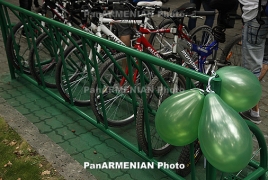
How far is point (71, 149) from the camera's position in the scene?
2990mm

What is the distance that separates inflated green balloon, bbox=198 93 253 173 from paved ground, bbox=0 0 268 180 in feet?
4.40

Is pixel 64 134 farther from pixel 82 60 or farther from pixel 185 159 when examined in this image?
pixel 185 159

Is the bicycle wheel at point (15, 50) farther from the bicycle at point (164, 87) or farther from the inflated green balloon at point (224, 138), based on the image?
the inflated green balloon at point (224, 138)

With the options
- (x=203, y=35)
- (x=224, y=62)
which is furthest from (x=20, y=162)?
(x=203, y=35)

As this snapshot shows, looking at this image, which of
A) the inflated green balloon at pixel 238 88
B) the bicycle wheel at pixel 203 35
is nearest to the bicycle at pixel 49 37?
the bicycle wheel at pixel 203 35

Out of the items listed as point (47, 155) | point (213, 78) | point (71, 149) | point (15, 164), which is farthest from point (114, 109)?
point (213, 78)

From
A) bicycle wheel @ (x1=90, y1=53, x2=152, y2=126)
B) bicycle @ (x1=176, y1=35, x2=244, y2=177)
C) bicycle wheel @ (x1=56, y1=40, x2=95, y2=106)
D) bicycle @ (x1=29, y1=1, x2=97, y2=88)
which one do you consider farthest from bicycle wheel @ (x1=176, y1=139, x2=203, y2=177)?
bicycle @ (x1=29, y1=1, x2=97, y2=88)

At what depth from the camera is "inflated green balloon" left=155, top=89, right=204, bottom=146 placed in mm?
1531

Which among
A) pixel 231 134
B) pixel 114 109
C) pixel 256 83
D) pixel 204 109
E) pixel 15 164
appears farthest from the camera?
pixel 114 109

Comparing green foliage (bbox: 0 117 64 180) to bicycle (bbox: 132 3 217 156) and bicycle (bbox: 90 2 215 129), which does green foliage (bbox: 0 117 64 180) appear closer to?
bicycle (bbox: 90 2 215 129)

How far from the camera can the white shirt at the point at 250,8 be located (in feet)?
A: 9.04

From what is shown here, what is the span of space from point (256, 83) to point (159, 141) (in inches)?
60.6

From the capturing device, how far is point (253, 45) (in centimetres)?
299

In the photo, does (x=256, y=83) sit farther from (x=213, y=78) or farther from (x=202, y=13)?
(x=202, y=13)
